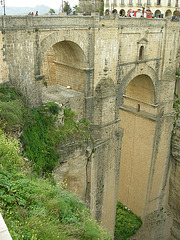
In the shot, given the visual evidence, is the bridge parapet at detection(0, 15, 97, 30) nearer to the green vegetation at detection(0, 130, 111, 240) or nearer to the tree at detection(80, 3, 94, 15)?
the green vegetation at detection(0, 130, 111, 240)

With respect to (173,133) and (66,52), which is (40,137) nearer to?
(66,52)

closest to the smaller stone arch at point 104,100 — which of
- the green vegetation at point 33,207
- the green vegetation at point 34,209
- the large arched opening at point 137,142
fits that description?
the large arched opening at point 137,142

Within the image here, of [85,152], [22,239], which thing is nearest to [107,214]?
[85,152]

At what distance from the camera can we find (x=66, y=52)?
A: 12586mm

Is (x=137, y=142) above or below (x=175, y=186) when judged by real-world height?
above

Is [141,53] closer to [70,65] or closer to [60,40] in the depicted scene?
[70,65]

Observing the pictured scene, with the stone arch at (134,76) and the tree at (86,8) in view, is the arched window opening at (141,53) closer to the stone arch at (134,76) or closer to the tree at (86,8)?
the stone arch at (134,76)

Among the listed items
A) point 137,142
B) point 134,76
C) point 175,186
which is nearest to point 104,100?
point 134,76

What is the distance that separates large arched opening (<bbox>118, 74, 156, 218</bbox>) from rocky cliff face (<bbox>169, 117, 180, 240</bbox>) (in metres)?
2.19

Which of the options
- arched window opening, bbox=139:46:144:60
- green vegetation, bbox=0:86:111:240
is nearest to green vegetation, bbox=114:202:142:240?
arched window opening, bbox=139:46:144:60

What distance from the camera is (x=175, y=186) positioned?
19.1 metres

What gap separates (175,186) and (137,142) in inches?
170

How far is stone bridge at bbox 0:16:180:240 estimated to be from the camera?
1008 cm

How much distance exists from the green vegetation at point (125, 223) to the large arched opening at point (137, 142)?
1.42ft
